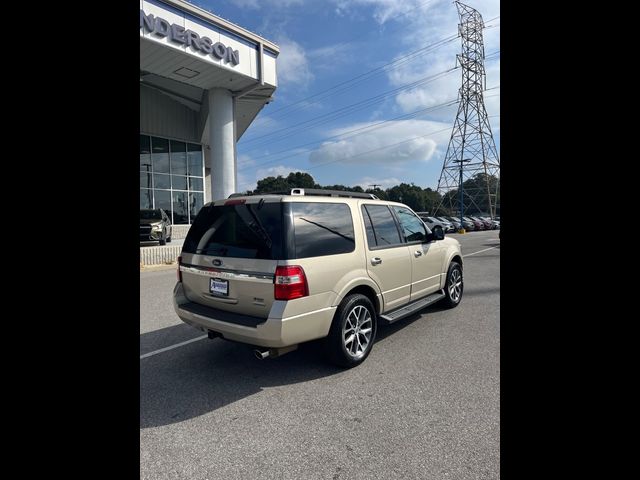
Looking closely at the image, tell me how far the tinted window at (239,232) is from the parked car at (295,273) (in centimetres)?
1

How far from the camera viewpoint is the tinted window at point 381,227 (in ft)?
14.4

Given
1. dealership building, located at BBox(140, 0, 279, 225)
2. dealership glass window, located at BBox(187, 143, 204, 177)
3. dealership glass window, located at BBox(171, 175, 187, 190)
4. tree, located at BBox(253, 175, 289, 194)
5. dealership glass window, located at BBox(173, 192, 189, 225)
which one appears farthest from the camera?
tree, located at BBox(253, 175, 289, 194)

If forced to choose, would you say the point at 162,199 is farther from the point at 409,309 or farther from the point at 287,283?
the point at 287,283

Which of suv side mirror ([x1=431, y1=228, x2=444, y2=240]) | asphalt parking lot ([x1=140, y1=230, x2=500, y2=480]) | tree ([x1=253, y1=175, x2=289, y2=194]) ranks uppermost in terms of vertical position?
tree ([x1=253, y1=175, x2=289, y2=194])

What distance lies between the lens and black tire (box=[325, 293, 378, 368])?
144 inches

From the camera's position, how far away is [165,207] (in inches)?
881

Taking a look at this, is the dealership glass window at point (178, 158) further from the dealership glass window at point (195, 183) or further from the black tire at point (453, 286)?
the black tire at point (453, 286)

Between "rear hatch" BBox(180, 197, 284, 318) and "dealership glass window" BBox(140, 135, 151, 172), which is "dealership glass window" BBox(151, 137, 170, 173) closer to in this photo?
"dealership glass window" BBox(140, 135, 151, 172)

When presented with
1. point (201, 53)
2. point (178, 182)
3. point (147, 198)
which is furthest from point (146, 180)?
point (201, 53)

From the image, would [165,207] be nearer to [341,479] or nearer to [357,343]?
[357,343]

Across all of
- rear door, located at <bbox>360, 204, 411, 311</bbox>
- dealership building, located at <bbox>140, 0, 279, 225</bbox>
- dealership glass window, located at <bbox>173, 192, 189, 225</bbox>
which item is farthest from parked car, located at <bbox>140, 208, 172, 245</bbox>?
rear door, located at <bbox>360, 204, 411, 311</bbox>

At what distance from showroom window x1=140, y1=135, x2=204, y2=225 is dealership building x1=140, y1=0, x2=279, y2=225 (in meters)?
0.06

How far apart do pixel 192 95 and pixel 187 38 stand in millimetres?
6470
